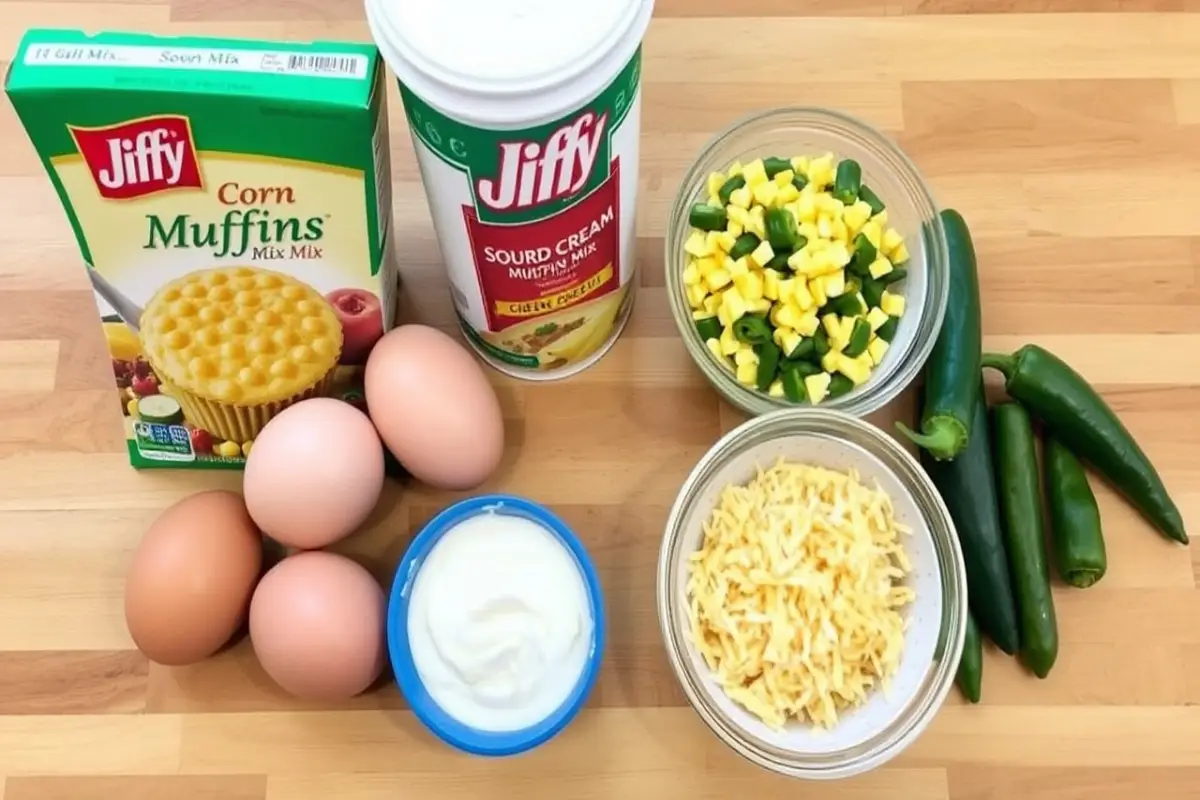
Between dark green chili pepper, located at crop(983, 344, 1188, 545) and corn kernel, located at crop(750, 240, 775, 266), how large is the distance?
0.88ft

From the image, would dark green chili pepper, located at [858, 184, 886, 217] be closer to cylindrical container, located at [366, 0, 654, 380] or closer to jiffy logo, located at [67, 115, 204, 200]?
cylindrical container, located at [366, 0, 654, 380]

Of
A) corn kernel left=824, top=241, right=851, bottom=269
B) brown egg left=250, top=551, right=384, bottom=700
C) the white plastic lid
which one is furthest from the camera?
corn kernel left=824, top=241, right=851, bottom=269

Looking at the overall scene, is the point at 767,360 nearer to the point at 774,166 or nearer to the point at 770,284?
the point at 770,284

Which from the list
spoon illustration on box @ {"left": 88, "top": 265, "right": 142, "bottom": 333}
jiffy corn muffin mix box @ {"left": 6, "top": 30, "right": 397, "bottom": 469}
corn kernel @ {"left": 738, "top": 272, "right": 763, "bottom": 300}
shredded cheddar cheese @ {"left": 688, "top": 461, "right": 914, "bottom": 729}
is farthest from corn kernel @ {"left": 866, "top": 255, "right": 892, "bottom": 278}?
spoon illustration on box @ {"left": 88, "top": 265, "right": 142, "bottom": 333}

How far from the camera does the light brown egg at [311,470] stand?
1.11 m

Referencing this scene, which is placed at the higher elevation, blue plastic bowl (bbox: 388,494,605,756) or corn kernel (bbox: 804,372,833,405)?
corn kernel (bbox: 804,372,833,405)

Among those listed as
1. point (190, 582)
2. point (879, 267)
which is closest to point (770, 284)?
point (879, 267)

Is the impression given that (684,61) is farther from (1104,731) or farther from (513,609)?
(1104,731)

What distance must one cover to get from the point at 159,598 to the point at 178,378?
212mm

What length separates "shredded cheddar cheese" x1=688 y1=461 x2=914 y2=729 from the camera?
1129 millimetres

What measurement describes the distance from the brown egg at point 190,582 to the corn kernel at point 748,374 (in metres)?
0.51

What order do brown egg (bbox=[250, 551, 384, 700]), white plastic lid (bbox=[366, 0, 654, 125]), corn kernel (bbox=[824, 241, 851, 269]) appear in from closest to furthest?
white plastic lid (bbox=[366, 0, 654, 125]) → brown egg (bbox=[250, 551, 384, 700]) → corn kernel (bbox=[824, 241, 851, 269])

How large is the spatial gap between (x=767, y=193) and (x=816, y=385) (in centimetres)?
20

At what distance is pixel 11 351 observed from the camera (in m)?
1.33
